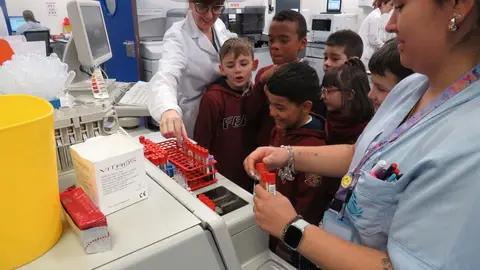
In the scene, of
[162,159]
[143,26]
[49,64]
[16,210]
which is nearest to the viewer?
[16,210]

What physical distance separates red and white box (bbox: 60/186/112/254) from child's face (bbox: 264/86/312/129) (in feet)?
3.01

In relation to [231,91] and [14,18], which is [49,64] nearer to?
[231,91]

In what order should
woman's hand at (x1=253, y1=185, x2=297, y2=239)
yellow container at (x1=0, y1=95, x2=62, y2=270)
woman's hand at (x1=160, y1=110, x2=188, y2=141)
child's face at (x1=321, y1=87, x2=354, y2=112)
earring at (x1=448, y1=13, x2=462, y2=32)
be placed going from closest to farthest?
yellow container at (x1=0, y1=95, x2=62, y2=270) → earring at (x1=448, y1=13, x2=462, y2=32) → woman's hand at (x1=253, y1=185, x2=297, y2=239) → woman's hand at (x1=160, y1=110, x2=188, y2=141) → child's face at (x1=321, y1=87, x2=354, y2=112)

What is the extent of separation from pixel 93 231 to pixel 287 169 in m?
0.73

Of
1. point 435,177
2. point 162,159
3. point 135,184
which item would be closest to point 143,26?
point 162,159

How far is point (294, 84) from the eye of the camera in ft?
4.36

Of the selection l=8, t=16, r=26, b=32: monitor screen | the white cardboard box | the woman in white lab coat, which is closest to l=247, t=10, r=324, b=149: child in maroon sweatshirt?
the white cardboard box

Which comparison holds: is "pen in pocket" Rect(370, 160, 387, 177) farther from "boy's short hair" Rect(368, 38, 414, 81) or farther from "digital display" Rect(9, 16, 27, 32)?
"digital display" Rect(9, 16, 27, 32)

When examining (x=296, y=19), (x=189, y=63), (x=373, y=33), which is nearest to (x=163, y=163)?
(x=189, y=63)

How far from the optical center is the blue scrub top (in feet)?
1.67

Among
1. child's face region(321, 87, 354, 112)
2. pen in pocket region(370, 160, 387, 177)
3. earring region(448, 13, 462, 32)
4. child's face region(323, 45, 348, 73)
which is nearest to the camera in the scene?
earring region(448, 13, 462, 32)

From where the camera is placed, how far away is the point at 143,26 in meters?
3.80

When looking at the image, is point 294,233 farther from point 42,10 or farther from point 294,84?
point 42,10

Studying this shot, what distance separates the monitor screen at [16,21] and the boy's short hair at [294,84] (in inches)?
240
